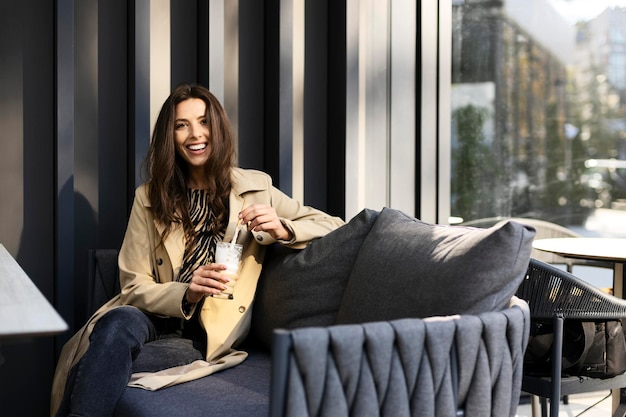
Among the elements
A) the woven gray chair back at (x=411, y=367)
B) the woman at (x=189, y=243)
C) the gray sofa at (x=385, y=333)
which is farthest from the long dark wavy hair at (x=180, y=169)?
the woven gray chair back at (x=411, y=367)

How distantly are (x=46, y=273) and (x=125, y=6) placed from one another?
1065mm

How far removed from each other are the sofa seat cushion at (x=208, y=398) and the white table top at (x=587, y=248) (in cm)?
123

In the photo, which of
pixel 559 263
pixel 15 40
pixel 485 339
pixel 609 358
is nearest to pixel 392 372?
pixel 485 339

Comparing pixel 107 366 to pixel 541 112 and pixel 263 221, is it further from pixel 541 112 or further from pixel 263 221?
pixel 541 112

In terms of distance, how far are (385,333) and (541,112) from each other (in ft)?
8.32

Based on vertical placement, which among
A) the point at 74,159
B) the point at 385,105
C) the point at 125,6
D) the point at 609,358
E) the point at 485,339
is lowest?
the point at 609,358

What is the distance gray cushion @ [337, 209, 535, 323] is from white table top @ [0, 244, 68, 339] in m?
0.84

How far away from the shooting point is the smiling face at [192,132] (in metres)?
2.90

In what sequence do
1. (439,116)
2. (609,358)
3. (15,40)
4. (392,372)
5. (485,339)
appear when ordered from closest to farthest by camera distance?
(392,372)
(485,339)
(609,358)
(15,40)
(439,116)

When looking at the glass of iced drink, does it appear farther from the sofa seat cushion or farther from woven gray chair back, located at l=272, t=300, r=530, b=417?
woven gray chair back, located at l=272, t=300, r=530, b=417

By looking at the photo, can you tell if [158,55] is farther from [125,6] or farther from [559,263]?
[559,263]

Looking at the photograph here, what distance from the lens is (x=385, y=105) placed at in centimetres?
377

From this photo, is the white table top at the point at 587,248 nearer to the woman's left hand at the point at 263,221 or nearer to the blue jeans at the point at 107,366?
the woman's left hand at the point at 263,221

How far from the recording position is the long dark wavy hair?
286cm
